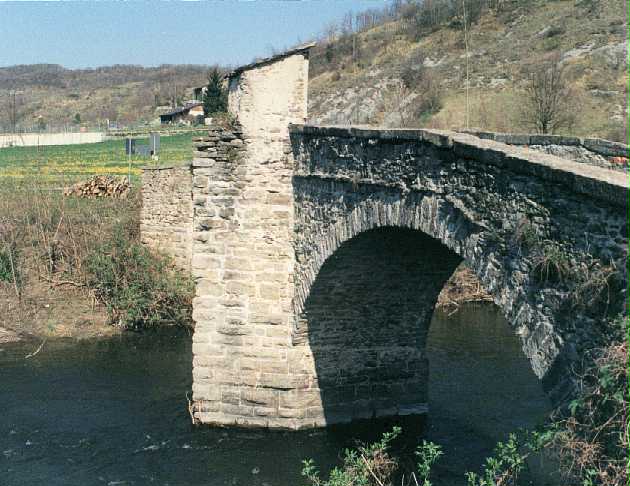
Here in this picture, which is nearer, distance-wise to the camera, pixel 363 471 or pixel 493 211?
pixel 493 211

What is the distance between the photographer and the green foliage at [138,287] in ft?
61.5

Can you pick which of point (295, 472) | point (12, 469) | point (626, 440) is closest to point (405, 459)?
point (295, 472)

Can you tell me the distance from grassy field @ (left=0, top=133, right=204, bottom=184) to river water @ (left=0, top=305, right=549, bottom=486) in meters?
11.8

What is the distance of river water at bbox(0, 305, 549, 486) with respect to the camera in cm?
1146

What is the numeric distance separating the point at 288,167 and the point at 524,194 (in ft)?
18.5

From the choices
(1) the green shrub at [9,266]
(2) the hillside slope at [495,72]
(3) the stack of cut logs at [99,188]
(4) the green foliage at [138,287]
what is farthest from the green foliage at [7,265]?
(2) the hillside slope at [495,72]

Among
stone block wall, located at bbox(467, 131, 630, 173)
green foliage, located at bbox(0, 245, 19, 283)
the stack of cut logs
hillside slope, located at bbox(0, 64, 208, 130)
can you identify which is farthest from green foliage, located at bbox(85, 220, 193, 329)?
hillside slope, located at bbox(0, 64, 208, 130)

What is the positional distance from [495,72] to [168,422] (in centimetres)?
2052

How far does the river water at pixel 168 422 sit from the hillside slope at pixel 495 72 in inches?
328

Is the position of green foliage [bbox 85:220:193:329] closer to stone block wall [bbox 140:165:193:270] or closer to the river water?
stone block wall [bbox 140:165:193:270]

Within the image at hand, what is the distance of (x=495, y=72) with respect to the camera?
96.8ft

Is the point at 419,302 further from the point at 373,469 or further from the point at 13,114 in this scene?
the point at 13,114

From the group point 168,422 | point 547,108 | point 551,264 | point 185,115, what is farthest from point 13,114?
point 551,264

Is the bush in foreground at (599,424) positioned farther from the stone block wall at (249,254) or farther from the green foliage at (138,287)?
the green foliage at (138,287)
